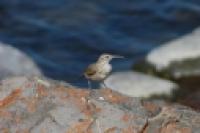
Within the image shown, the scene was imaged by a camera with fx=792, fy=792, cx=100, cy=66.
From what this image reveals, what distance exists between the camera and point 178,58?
12344 mm

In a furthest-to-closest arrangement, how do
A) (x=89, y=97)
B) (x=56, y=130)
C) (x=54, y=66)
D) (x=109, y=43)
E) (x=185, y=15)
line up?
(x=185, y=15) → (x=109, y=43) → (x=54, y=66) → (x=89, y=97) → (x=56, y=130)

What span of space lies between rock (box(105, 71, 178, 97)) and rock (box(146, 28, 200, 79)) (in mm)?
442

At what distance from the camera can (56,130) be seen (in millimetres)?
5523

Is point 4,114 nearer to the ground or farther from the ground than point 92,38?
nearer to the ground

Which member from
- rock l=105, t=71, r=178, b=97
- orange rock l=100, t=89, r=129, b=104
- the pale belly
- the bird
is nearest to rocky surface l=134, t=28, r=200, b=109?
rock l=105, t=71, r=178, b=97

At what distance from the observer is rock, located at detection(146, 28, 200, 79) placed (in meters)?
12.1

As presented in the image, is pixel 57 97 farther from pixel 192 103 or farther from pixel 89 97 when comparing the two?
pixel 192 103

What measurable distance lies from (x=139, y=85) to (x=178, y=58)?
116 cm

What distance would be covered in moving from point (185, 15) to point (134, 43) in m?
1.81

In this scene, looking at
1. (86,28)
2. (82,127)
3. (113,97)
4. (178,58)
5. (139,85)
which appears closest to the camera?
(82,127)

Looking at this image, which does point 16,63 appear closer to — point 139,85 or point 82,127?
point 139,85

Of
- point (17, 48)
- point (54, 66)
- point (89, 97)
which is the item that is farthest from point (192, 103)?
point (89, 97)

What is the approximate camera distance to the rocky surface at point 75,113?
5.58 metres

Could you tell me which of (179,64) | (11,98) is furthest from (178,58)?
(11,98)
